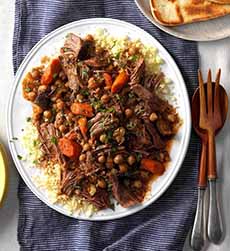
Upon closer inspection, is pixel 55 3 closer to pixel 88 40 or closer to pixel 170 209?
pixel 88 40

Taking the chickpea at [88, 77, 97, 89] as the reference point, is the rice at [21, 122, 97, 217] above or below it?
below

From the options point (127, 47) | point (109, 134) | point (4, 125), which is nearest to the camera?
point (109, 134)

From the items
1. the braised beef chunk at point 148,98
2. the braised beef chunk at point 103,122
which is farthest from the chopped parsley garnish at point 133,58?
the braised beef chunk at point 148,98

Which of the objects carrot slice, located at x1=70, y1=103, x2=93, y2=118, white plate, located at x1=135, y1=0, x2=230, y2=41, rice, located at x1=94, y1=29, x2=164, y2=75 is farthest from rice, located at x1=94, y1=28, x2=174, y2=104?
carrot slice, located at x1=70, y1=103, x2=93, y2=118

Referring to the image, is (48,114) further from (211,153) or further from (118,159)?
(211,153)

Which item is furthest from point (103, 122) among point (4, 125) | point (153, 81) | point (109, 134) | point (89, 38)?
point (4, 125)

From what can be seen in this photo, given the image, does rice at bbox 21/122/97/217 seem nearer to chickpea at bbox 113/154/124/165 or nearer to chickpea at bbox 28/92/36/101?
chickpea at bbox 28/92/36/101
